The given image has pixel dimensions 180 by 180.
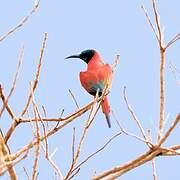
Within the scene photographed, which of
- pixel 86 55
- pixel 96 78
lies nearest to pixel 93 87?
pixel 96 78

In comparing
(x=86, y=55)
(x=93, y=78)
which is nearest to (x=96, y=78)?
(x=93, y=78)

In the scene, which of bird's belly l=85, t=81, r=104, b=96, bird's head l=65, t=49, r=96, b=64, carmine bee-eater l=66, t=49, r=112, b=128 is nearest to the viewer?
carmine bee-eater l=66, t=49, r=112, b=128

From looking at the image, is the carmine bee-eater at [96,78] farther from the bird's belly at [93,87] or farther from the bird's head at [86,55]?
the bird's head at [86,55]

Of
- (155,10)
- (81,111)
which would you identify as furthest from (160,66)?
(81,111)

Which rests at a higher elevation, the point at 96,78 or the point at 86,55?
the point at 86,55

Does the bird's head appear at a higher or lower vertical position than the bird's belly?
higher

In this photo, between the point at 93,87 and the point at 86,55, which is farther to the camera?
the point at 86,55

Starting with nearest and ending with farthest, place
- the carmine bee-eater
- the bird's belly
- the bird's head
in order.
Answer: the carmine bee-eater < the bird's belly < the bird's head

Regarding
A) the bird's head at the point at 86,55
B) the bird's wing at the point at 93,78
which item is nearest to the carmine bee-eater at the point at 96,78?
the bird's wing at the point at 93,78

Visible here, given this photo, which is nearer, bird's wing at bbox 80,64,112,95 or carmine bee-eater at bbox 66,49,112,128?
carmine bee-eater at bbox 66,49,112,128

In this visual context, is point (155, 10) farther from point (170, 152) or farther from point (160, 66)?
point (170, 152)

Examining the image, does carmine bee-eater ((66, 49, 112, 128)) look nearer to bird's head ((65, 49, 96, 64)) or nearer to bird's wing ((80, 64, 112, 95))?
bird's wing ((80, 64, 112, 95))

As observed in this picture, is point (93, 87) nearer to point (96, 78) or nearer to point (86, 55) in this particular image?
point (96, 78)

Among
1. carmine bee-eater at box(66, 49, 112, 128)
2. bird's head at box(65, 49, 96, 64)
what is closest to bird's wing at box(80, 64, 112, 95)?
carmine bee-eater at box(66, 49, 112, 128)
